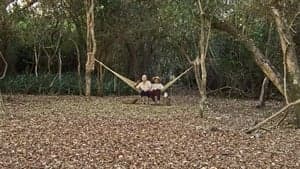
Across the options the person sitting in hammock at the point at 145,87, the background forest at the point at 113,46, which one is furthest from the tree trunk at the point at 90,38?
the person sitting in hammock at the point at 145,87

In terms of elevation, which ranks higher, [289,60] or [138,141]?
[289,60]

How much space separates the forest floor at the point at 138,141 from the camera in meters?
5.66

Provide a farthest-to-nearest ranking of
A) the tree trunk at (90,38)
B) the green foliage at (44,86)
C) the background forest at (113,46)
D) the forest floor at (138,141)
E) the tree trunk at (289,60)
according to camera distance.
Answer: the green foliage at (44,86) → the background forest at (113,46) → the tree trunk at (90,38) → the tree trunk at (289,60) → the forest floor at (138,141)

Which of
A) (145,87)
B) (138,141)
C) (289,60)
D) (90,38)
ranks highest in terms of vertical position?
(90,38)

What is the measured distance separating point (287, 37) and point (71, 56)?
41.1 feet

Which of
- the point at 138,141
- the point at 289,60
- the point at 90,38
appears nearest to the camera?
the point at 138,141

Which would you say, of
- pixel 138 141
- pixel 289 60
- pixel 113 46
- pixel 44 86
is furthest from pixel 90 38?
pixel 138 141

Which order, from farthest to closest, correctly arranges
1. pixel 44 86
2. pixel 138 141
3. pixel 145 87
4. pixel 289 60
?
pixel 44 86, pixel 145 87, pixel 289 60, pixel 138 141

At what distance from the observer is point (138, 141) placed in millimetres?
7027

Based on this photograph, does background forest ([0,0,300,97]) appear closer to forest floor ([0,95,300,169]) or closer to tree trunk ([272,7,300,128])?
forest floor ([0,95,300,169])

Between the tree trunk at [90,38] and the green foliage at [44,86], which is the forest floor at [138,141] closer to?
the tree trunk at [90,38]

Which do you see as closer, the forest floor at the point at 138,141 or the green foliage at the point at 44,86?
the forest floor at the point at 138,141

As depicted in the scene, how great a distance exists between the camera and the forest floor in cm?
566

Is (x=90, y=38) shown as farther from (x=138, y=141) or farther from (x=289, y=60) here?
(x=138, y=141)
